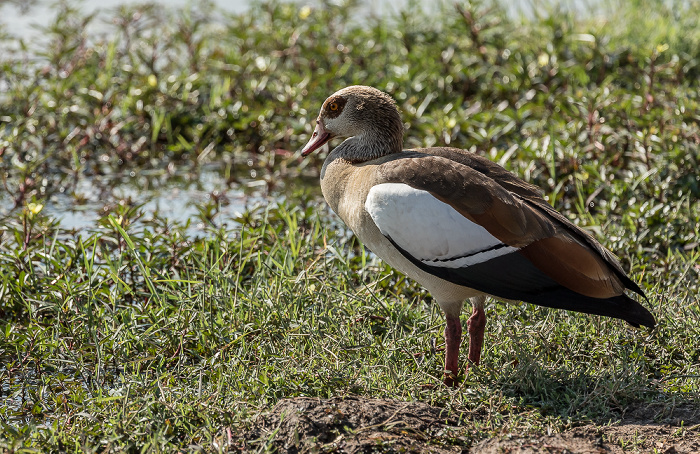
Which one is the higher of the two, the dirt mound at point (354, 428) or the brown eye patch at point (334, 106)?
the brown eye patch at point (334, 106)

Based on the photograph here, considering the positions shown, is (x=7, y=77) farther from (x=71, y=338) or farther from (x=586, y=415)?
(x=586, y=415)

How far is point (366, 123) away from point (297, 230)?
2.64 ft

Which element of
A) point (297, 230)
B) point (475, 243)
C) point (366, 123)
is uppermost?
point (366, 123)

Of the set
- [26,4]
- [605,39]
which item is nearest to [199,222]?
[605,39]

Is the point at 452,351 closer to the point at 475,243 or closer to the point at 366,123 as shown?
the point at 475,243

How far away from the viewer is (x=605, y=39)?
7.23 meters

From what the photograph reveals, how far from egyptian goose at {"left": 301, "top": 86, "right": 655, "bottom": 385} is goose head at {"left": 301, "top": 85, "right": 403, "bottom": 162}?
1.43ft

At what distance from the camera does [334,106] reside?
4355 millimetres

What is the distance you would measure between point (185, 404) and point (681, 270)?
2.73 m

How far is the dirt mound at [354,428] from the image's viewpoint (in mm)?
3025

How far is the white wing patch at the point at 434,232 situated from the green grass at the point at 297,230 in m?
0.50

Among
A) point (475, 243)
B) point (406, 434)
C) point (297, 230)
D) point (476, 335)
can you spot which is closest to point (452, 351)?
point (476, 335)

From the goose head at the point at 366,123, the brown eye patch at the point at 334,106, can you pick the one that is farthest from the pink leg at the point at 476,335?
the brown eye patch at the point at 334,106

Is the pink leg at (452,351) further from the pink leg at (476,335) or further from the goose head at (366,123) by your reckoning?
the goose head at (366,123)
